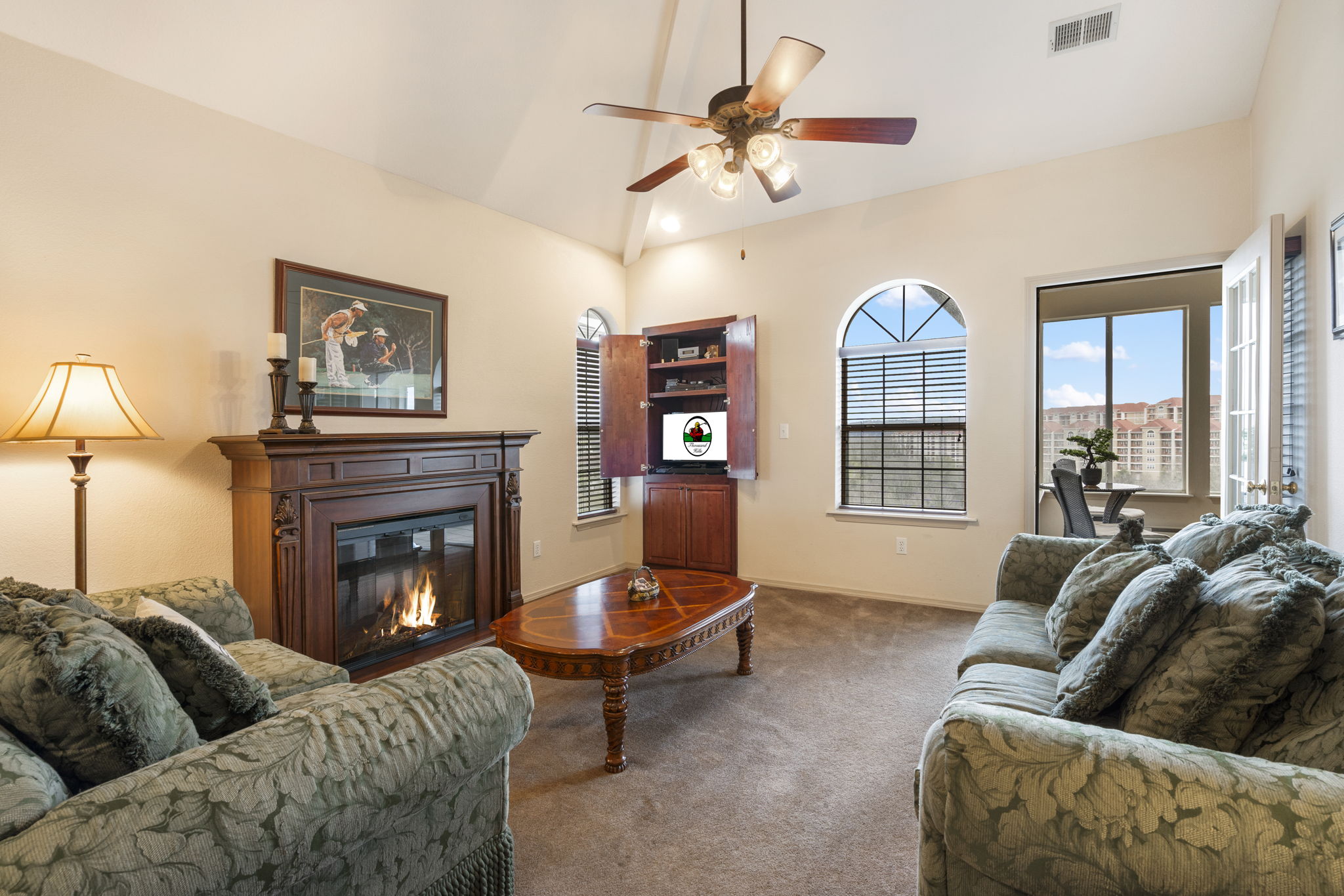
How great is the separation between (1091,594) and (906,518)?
2550 mm

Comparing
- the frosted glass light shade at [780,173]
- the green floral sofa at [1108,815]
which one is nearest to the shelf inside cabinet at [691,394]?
the frosted glass light shade at [780,173]

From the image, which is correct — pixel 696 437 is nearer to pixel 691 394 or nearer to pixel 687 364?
pixel 691 394

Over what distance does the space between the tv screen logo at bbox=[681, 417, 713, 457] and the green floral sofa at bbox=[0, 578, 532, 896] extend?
3844mm

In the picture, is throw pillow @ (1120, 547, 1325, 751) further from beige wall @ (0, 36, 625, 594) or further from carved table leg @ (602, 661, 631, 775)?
beige wall @ (0, 36, 625, 594)

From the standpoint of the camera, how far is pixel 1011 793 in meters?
1.03

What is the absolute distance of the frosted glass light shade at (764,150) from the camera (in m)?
2.55

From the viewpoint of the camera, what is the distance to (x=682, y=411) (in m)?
5.35

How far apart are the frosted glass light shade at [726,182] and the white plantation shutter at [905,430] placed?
2347mm

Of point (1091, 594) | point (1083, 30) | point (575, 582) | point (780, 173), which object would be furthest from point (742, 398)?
point (1091, 594)

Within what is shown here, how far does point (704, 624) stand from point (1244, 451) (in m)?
2.60

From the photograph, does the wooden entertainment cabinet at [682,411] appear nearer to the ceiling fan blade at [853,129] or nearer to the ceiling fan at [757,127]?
the ceiling fan at [757,127]

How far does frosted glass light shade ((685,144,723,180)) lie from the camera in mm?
2594

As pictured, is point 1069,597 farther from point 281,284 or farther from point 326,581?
point 281,284

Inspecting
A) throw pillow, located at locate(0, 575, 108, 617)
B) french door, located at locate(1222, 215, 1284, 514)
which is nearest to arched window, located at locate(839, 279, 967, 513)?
french door, located at locate(1222, 215, 1284, 514)
